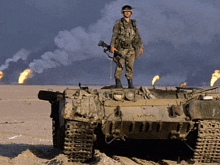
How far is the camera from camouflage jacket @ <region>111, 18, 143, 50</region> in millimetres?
14305

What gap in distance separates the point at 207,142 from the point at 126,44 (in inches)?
167

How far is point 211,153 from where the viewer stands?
1138cm

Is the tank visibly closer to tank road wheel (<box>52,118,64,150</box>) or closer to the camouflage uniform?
tank road wheel (<box>52,118,64,150</box>)

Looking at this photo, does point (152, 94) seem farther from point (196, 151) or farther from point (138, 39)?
point (138, 39)

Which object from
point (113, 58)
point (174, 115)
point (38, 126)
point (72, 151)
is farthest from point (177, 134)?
point (38, 126)

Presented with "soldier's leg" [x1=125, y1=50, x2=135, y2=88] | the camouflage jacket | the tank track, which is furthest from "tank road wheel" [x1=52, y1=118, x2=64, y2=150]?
the tank track

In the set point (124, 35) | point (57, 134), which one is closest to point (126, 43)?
point (124, 35)

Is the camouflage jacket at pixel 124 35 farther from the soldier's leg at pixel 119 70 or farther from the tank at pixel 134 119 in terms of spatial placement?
the tank at pixel 134 119

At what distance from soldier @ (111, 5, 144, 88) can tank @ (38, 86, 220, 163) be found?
2518 mm

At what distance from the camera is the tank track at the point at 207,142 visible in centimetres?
1105

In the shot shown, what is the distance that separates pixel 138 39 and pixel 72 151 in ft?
15.6

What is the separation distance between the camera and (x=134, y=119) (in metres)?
10.8

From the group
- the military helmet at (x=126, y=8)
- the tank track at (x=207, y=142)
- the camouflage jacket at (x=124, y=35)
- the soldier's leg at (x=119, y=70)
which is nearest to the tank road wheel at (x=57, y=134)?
the soldier's leg at (x=119, y=70)

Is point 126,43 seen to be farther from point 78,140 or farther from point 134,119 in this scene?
point 78,140
